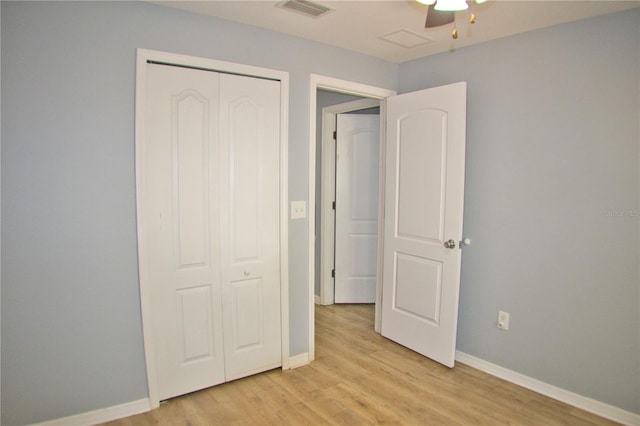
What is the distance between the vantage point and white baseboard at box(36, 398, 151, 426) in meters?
2.03

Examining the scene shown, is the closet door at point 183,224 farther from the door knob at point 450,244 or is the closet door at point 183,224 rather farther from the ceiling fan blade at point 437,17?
the door knob at point 450,244

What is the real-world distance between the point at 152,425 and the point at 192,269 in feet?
2.95

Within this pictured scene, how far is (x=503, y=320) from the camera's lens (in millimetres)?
2654

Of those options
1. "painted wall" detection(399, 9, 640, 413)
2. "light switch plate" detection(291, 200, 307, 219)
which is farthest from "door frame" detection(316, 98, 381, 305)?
"painted wall" detection(399, 9, 640, 413)

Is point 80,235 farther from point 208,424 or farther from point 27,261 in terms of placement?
point 208,424

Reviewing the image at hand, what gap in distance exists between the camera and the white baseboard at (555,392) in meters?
2.15

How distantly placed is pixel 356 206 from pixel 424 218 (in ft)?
4.19

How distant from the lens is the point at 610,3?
6.57ft

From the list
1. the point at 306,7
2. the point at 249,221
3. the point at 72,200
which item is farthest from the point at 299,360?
the point at 306,7

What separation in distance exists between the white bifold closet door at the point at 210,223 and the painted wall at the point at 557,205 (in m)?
1.52

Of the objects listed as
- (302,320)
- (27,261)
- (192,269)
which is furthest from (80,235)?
(302,320)

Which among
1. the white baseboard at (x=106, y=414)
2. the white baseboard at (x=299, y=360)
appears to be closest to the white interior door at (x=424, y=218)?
the white baseboard at (x=299, y=360)

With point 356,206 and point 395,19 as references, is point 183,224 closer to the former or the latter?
point 395,19

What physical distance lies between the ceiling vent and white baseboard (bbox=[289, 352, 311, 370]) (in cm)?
238
